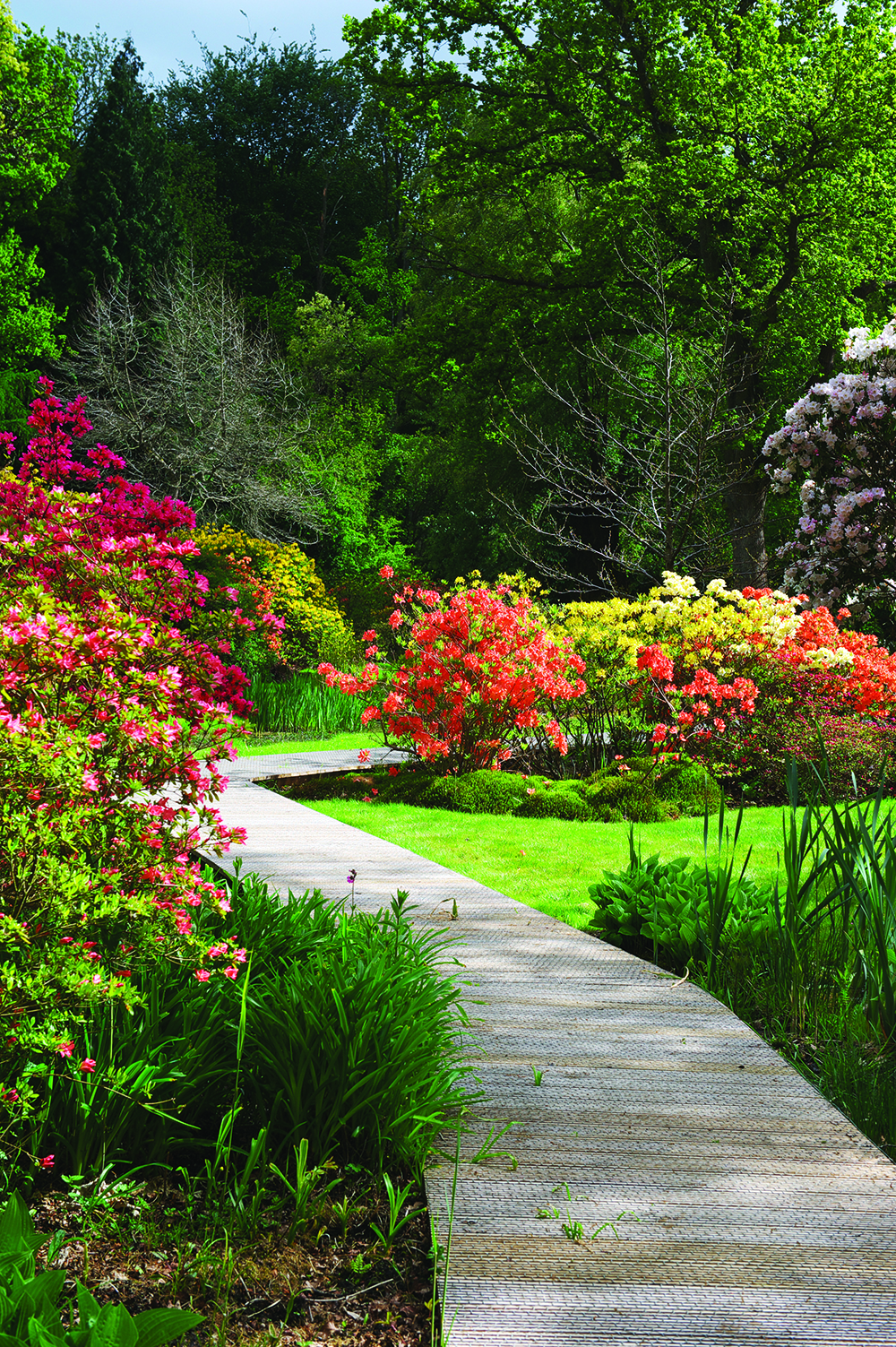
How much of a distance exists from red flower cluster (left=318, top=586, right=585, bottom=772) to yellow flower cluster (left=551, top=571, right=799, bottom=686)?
500 millimetres

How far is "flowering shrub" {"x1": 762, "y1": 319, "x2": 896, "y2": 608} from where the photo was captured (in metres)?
11.3

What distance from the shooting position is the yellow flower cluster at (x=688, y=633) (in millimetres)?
8102

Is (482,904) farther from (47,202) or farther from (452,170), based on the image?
(47,202)

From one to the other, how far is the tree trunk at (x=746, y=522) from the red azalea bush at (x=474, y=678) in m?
8.53

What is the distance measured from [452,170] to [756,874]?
1437 centimetres

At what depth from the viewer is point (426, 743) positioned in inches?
295

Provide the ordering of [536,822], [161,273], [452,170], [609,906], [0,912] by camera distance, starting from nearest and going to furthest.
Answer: [0,912] → [609,906] → [536,822] → [452,170] → [161,273]

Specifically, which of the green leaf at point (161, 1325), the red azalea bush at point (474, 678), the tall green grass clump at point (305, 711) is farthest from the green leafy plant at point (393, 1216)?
the tall green grass clump at point (305, 711)

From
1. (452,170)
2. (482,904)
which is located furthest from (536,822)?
(452,170)

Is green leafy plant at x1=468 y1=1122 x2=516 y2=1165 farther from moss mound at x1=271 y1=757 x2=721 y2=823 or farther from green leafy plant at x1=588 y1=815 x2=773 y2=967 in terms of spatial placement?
moss mound at x1=271 y1=757 x2=721 y2=823

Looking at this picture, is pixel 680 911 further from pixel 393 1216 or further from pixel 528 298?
pixel 528 298

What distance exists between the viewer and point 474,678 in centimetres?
752

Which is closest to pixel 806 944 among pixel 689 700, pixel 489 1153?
pixel 489 1153

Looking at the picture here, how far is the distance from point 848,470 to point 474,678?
667cm
